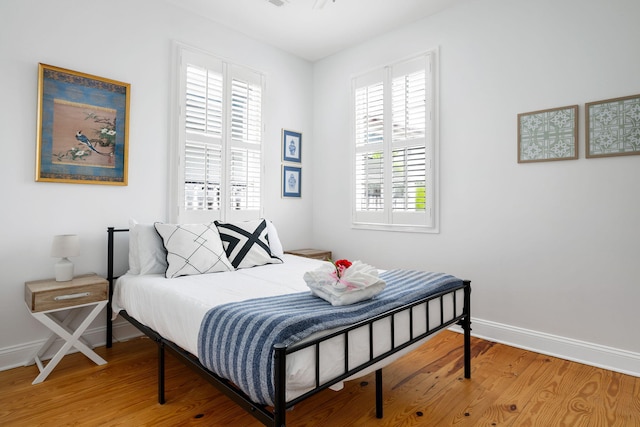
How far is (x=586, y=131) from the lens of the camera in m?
2.65

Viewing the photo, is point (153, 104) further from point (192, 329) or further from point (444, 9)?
point (444, 9)

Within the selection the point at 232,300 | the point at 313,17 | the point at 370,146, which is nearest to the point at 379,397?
the point at 232,300

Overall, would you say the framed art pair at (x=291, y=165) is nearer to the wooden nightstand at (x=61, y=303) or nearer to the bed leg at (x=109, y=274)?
the bed leg at (x=109, y=274)

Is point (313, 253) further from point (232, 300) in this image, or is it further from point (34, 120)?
point (34, 120)

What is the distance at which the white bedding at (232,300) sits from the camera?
4.95ft

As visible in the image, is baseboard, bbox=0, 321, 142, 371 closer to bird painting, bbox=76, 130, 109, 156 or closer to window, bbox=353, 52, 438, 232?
bird painting, bbox=76, 130, 109, 156

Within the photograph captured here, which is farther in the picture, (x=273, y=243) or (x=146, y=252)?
(x=273, y=243)

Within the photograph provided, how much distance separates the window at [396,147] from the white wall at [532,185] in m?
0.13

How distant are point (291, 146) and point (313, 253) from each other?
1.31 m

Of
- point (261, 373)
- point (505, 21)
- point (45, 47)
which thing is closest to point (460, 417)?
point (261, 373)

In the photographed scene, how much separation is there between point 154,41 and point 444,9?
2.65 m

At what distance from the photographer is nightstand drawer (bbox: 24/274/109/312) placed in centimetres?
232

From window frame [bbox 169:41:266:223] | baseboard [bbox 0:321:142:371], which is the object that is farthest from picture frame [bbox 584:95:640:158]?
baseboard [bbox 0:321:142:371]

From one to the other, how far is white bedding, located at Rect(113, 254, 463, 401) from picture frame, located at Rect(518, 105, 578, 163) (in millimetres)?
1323
